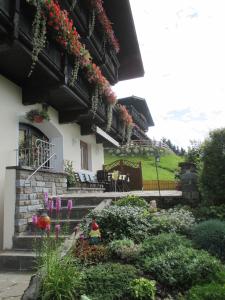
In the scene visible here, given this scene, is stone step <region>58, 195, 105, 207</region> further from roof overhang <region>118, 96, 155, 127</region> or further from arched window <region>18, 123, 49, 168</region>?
roof overhang <region>118, 96, 155, 127</region>

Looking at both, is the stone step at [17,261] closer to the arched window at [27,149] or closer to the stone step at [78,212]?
the stone step at [78,212]

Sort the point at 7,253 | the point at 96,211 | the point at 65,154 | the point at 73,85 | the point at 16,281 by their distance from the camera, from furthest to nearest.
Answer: the point at 65,154, the point at 73,85, the point at 96,211, the point at 7,253, the point at 16,281

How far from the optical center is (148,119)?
43.7m

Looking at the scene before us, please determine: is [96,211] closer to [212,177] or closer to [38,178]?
[38,178]

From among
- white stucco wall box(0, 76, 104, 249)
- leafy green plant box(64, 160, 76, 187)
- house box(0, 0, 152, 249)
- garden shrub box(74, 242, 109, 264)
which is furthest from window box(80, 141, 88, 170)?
garden shrub box(74, 242, 109, 264)

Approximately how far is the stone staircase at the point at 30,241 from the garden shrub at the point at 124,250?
84 cm

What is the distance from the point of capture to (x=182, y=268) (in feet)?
13.3

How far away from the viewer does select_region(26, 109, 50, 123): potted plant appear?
29.8ft

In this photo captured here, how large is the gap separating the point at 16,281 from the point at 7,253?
1.12 metres

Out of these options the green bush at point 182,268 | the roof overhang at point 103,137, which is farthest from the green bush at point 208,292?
the roof overhang at point 103,137

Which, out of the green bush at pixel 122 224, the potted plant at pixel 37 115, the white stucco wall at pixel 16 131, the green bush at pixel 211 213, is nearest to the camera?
the green bush at pixel 122 224

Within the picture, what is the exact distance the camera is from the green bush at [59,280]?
11.3ft

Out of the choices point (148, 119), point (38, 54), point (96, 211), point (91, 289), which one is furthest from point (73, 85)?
point (148, 119)

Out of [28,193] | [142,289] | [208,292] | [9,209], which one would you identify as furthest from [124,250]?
[28,193]
